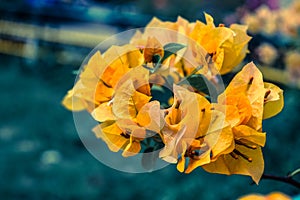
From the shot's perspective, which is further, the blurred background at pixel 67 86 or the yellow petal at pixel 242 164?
the blurred background at pixel 67 86

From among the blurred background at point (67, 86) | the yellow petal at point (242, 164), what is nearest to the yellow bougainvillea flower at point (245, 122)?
the yellow petal at point (242, 164)

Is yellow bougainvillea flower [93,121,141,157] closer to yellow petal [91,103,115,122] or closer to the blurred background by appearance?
yellow petal [91,103,115,122]

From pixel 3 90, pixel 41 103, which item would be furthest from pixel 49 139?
pixel 3 90

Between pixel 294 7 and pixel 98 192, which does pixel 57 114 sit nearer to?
pixel 98 192

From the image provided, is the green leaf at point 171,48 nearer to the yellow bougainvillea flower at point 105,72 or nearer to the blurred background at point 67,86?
the yellow bougainvillea flower at point 105,72

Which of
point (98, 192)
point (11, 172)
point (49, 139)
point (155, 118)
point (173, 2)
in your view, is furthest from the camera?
point (173, 2)

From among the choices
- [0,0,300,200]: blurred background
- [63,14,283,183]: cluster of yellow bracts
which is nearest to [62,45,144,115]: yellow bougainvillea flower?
[63,14,283,183]: cluster of yellow bracts

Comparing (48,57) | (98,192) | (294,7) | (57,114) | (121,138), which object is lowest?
(48,57)
